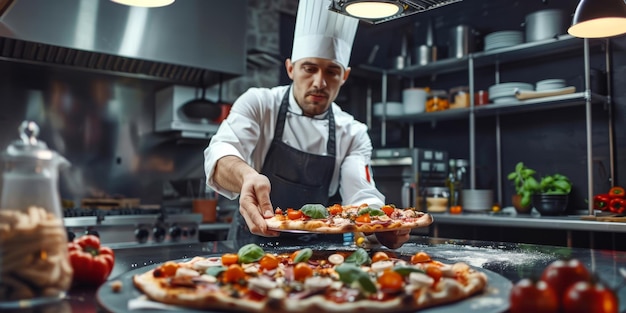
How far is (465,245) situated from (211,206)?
246 centimetres

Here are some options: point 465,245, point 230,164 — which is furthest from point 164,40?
point 465,245

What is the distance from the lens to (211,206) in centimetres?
410

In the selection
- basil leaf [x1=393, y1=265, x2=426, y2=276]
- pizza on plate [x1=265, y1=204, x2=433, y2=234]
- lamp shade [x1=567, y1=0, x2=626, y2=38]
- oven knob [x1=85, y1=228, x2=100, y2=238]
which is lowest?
oven knob [x1=85, y1=228, x2=100, y2=238]

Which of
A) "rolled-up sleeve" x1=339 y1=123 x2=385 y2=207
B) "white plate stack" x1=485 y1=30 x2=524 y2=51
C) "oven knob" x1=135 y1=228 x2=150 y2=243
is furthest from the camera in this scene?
"white plate stack" x1=485 y1=30 x2=524 y2=51

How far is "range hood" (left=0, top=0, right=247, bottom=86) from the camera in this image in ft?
10.8

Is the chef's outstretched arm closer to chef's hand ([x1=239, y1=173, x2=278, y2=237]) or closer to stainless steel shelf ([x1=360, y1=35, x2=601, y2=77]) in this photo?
chef's hand ([x1=239, y1=173, x2=278, y2=237])

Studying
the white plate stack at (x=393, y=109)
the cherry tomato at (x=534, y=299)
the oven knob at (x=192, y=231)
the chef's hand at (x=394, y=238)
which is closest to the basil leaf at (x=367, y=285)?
the cherry tomato at (x=534, y=299)

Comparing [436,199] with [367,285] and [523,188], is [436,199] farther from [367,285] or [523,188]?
[367,285]

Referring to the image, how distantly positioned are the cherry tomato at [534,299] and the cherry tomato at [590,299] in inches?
1.0

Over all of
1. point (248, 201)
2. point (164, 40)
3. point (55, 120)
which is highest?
point (164, 40)

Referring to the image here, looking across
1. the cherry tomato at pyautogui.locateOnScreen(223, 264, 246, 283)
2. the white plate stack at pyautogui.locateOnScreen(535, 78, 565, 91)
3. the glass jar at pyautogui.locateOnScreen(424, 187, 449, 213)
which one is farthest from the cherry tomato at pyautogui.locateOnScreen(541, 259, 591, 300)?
the glass jar at pyautogui.locateOnScreen(424, 187, 449, 213)

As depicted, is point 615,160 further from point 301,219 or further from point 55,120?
point 55,120

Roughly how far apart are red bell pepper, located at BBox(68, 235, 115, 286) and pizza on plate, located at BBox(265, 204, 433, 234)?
502mm

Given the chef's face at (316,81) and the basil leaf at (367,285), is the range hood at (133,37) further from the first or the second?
the basil leaf at (367,285)
